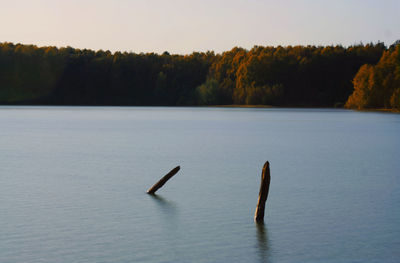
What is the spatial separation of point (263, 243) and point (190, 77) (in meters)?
179

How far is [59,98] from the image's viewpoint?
634ft

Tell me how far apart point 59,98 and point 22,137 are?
14521cm

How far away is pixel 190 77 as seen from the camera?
192000mm

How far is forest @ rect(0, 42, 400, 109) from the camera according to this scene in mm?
171275

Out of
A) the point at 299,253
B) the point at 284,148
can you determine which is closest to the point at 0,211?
the point at 299,253

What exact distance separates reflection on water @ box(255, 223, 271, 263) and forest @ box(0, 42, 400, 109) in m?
153

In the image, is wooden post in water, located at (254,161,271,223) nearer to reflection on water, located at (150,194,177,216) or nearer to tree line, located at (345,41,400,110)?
reflection on water, located at (150,194,177,216)

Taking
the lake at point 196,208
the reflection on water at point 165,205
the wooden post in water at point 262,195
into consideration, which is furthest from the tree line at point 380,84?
the wooden post in water at point 262,195

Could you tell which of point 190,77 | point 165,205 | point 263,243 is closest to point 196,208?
point 165,205

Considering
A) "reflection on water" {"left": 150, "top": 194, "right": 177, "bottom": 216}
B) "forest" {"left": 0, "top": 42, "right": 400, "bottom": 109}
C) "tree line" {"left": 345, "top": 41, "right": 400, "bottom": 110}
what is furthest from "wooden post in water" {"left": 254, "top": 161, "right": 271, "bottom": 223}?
"forest" {"left": 0, "top": 42, "right": 400, "bottom": 109}

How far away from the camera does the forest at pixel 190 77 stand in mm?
171275

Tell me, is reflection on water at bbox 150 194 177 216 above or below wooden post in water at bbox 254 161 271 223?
below

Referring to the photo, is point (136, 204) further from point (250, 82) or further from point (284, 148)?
point (250, 82)

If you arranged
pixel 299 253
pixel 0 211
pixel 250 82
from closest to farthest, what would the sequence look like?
pixel 299 253
pixel 0 211
pixel 250 82
